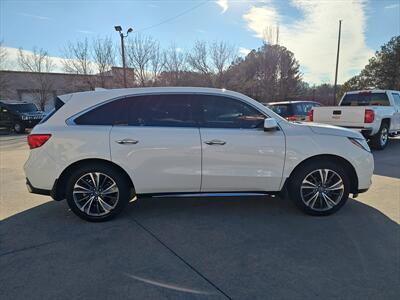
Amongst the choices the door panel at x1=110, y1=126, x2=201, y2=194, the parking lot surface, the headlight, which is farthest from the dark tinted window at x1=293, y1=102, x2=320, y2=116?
the door panel at x1=110, y1=126, x2=201, y2=194

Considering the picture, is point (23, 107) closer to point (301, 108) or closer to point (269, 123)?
point (301, 108)

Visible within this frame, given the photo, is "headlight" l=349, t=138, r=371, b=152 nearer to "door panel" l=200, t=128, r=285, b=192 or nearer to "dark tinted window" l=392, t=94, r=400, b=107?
"door panel" l=200, t=128, r=285, b=192

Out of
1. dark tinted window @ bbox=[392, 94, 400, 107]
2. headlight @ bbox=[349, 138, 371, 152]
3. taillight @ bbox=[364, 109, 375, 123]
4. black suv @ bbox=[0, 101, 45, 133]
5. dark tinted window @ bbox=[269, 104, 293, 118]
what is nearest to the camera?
headlight @ bbox=[349, 138, 371, 152]

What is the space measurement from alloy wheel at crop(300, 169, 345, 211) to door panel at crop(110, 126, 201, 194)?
1.53 meters

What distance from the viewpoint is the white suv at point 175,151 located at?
4.15m

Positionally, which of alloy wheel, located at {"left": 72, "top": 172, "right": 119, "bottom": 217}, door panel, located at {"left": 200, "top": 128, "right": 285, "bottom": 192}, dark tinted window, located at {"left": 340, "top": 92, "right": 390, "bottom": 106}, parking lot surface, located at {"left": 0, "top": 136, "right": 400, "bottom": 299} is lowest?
parking lot surface, located at {"left": 0, "top": 136, "right": 400, "bottom": 299}

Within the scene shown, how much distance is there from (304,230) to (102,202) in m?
2.65

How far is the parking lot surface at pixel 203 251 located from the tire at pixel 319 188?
0.55ft

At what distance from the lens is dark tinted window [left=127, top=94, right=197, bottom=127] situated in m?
4.25

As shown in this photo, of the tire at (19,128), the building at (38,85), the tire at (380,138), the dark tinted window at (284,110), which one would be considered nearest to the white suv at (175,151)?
the tire at (380,138)

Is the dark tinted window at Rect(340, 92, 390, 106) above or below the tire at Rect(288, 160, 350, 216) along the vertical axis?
above

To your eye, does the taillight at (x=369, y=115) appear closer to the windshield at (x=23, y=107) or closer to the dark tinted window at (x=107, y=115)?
the dark tinted window at (x=107, y=115)

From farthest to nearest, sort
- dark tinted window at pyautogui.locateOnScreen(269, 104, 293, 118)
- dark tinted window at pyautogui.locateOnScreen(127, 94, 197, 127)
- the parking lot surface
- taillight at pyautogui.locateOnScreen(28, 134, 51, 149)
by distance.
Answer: dark tinted window at pyautogui.locateOnScreen(269, 104, 293, 118), dark tinted window at pyautogui.locateOnScreen(127, 94, 197, 127), taillight at pyautogui.locateOnScreen(28, 134, 51, 149), the parking lot surface

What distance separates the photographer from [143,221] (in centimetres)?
435
